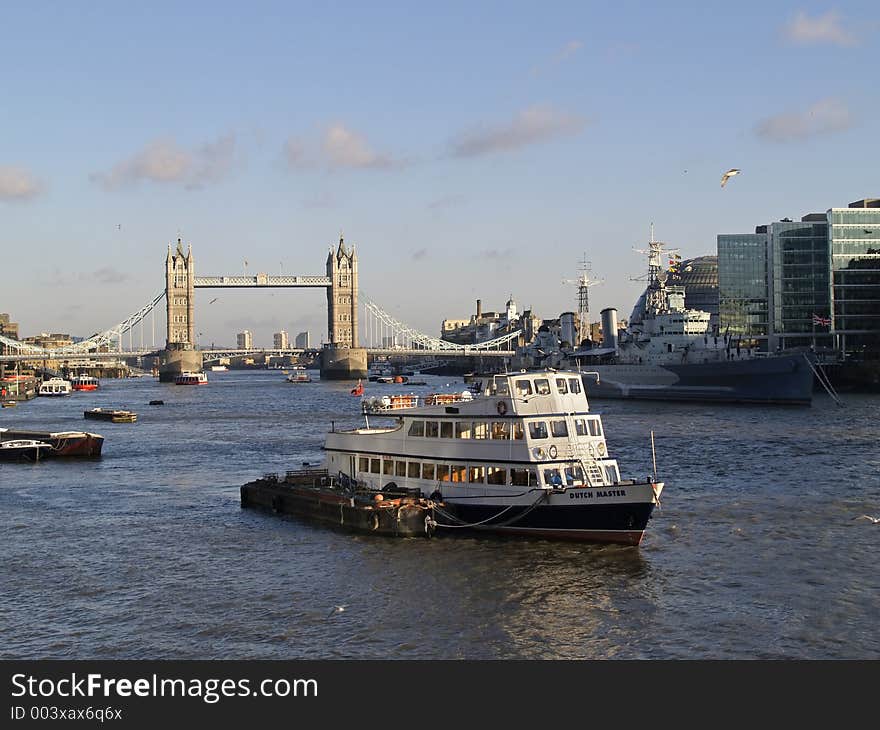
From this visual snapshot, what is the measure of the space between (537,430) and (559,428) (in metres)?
0.84

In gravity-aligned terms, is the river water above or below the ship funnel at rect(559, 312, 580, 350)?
below

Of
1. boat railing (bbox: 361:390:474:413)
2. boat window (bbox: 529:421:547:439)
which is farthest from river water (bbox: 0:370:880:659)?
boat railing (bbox: 361:390:474:413)

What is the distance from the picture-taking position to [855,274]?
146625mm

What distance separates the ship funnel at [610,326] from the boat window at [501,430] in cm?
10698

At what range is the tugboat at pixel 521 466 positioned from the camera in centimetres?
3175

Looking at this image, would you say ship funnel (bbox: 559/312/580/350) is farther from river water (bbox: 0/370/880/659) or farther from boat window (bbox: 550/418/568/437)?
boat window (bbox: 550/418/568/437)

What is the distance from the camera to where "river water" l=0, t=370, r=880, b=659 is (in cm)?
2284

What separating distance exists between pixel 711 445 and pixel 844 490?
1994 centimetres

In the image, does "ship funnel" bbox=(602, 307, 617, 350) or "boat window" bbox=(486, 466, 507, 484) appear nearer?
"boat window" bbox=(486, 466, 507, 484)

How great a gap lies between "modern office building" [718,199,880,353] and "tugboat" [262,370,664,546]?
4815 inches

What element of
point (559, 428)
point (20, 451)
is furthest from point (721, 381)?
point (559, 428)
